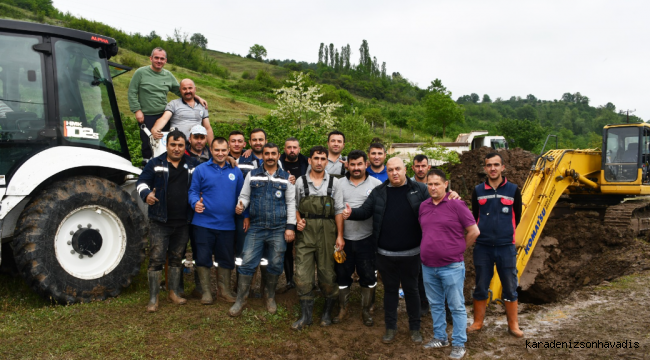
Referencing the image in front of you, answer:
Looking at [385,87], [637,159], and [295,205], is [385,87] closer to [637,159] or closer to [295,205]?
[637,159]

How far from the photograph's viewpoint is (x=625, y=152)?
1072 centimetres

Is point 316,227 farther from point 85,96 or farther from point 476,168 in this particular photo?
point 476,168

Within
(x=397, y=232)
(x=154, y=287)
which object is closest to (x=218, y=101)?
(x=154, y=287)

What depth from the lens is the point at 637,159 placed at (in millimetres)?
10539

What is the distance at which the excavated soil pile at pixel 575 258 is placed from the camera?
26.3 ft

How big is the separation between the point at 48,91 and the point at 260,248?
3107 millimetres

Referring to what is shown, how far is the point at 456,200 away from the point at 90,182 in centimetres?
426

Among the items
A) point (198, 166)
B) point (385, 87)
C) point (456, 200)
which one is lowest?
point (456, 200)

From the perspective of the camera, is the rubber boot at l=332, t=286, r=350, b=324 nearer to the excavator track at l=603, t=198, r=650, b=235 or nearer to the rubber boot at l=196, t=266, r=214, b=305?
the rubber boot at l=196, t=266, r=214, b=305

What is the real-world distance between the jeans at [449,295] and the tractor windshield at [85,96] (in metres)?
4.42

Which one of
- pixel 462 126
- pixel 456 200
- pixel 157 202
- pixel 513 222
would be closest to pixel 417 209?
pixel 456 200

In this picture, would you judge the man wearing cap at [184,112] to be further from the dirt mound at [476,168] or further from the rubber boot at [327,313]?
the dirt mound at [476,168]

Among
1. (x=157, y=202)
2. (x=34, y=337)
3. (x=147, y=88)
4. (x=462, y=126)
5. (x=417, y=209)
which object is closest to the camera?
(x=34, y=337)

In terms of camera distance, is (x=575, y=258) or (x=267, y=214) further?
(x=575, y=258)
